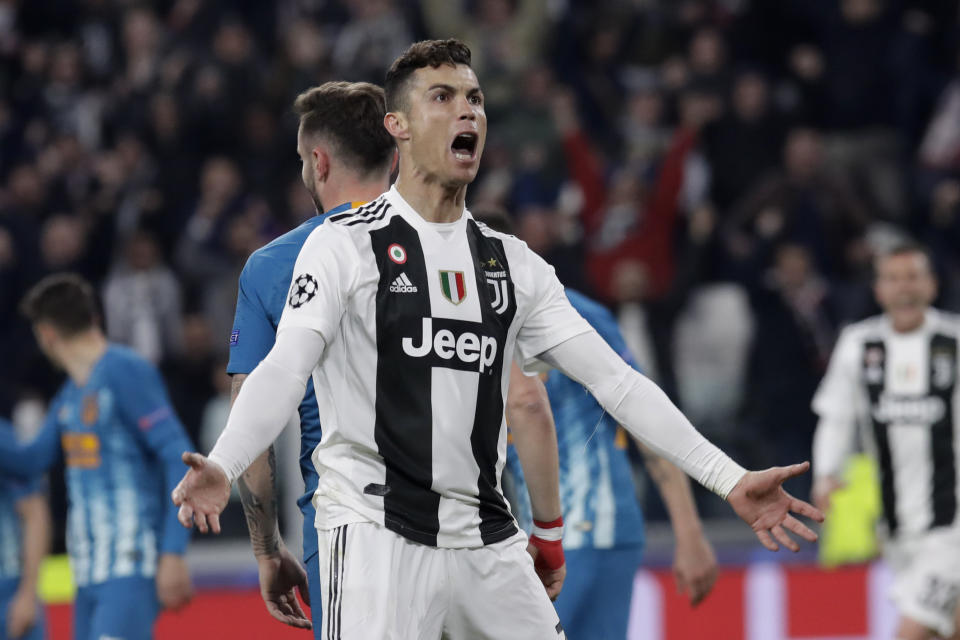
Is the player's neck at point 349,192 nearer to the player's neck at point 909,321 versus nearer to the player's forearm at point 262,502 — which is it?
the player's forearm at point 262,502

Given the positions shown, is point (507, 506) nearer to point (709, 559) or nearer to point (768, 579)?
point (709, 559)

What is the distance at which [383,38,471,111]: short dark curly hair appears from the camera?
13.1 ft

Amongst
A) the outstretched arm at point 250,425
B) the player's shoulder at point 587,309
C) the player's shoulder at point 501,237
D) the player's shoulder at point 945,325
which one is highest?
the player's shoulder at point 945,325

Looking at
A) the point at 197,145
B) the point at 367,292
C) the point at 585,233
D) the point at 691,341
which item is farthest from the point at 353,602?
the point at 197,145

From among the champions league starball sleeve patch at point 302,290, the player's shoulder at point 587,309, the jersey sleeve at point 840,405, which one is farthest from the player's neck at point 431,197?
the jersey sleeve at point 840,405

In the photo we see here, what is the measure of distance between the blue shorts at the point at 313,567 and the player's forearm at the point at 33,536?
11.8 ft

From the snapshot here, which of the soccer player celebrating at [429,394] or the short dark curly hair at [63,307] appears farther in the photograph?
the short dark curly hair at [63,307]

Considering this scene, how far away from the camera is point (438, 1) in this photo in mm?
13641

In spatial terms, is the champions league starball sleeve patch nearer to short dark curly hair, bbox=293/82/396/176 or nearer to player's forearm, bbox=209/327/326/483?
player's forearm, bbox=209/327/326/483

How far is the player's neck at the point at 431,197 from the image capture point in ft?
13.2

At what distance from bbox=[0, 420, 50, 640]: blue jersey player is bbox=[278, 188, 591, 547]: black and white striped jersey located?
3.91 metres

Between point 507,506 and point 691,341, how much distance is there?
702cm

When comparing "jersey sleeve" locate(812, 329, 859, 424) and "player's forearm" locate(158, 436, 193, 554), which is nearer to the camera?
"player's forearm" locate(158, 436, 193, 554)

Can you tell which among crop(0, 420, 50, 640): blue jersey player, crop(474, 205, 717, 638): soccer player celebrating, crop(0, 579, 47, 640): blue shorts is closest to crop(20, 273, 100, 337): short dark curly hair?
crop(0, 420, 50, 640): blue jersey player
